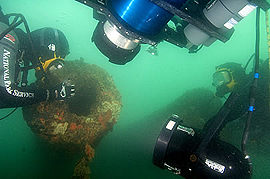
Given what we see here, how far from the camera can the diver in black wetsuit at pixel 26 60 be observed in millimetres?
3295

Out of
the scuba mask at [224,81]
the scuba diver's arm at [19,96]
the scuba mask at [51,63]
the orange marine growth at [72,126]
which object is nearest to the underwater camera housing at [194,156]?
the scuba diver's arm at [19,96]

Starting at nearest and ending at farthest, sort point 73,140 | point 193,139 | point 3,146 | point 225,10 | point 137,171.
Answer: point 225,10 → point 193,139 → point 73,140 → point 137,171 → point 3,146

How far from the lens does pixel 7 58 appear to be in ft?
10.7

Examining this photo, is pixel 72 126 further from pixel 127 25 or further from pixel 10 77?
pixel 127 25

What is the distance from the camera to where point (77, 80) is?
6.27 metres

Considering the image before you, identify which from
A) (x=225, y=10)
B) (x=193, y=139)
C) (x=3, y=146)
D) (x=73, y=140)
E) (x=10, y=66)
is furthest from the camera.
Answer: (x=3, y=146)

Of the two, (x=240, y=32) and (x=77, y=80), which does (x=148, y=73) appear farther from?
(x=77, y=80)

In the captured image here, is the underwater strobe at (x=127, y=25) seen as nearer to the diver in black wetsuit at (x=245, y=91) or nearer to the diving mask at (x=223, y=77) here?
the diver in black wetsuit at (x=245, y=91)

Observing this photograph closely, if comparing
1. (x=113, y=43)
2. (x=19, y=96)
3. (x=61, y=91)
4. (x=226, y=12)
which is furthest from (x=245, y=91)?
(x=19, y=96)

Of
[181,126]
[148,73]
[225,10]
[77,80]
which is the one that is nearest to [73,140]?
[77,80]

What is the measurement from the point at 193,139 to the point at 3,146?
10.8 m

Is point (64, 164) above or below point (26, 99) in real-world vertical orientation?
below

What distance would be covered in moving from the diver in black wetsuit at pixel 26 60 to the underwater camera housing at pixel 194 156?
3.16 meters

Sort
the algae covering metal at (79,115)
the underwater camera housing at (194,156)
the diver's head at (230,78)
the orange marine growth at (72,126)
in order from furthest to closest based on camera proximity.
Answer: the diver's head at (230,78), the orange marine growth at (72,126), the algae covering metal at (79,115), the underwater camera housing at (194,156)
